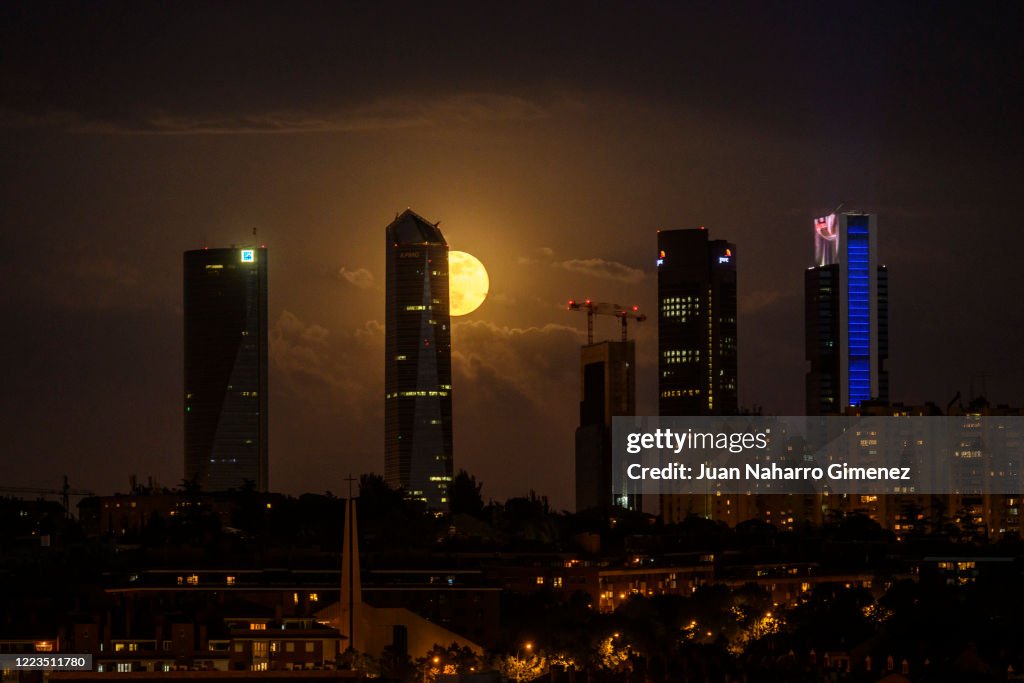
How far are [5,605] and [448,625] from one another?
13.1 metres

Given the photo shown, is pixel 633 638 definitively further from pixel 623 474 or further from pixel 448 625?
pixel 623 474

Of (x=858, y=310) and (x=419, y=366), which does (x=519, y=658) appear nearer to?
(x=419, y=366)

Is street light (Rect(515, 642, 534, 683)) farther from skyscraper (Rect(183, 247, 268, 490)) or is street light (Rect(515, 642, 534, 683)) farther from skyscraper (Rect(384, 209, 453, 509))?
skyscraper (Rect(183, 247, 268, 490))

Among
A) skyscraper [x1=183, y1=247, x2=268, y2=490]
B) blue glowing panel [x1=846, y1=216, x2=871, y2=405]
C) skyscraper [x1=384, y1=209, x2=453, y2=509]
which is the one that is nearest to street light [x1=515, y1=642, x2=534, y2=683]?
skyscraper [x1=384, y1=209, x2=453, y2=509]

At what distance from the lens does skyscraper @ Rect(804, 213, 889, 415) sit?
7426 inches

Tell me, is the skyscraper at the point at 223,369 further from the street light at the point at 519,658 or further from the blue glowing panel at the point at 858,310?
the street light at the point at 519,658

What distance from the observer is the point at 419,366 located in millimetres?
173875

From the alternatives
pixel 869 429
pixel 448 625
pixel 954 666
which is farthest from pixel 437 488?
pixel 954 666

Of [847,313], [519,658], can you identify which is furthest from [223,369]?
[519,658]

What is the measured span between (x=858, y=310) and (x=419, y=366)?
1583 inches

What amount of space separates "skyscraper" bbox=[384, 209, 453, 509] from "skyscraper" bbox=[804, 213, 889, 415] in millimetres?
33759

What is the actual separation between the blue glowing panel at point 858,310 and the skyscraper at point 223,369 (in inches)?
1922

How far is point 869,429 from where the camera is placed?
143 m

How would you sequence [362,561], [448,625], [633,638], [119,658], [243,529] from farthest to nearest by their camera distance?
[243,529], [362,561], [448,625], [633,638], [119,658]
